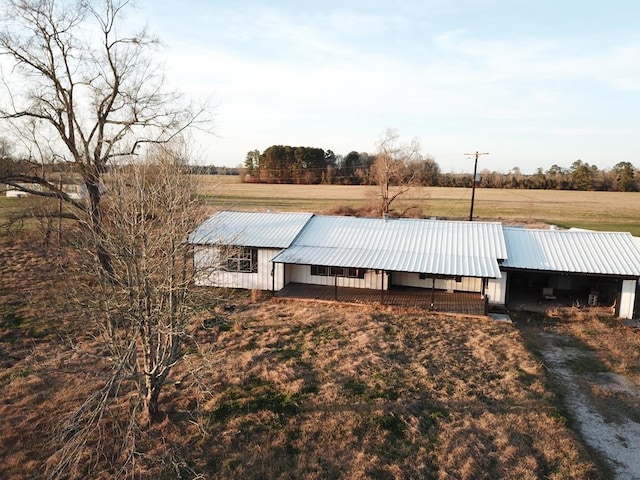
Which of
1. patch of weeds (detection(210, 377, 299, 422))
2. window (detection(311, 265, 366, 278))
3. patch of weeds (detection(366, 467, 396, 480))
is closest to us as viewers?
patch of weeds (detection(366, 467, 396, 480))

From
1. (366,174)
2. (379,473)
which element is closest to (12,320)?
(379,473)

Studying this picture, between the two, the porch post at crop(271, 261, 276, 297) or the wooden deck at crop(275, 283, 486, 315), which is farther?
the porch post at crop(271, 261, 276, 297)

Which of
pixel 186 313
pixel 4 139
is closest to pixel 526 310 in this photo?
pixel 186 313

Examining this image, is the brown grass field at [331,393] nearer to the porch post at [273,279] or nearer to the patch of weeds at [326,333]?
the patch of weeds at [326,333]

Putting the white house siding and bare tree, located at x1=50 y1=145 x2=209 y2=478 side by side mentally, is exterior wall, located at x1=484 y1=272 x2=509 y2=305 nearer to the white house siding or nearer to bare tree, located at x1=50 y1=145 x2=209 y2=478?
the white house siding

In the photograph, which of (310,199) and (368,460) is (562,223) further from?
→ (368,460)

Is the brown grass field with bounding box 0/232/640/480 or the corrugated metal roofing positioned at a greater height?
the corrugated metal roofing

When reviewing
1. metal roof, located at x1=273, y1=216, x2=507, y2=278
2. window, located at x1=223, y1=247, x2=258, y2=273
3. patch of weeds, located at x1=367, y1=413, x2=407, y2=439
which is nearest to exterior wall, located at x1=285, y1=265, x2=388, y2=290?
metal roof, located at x1=273, y1=216, x2=507, y2=278
